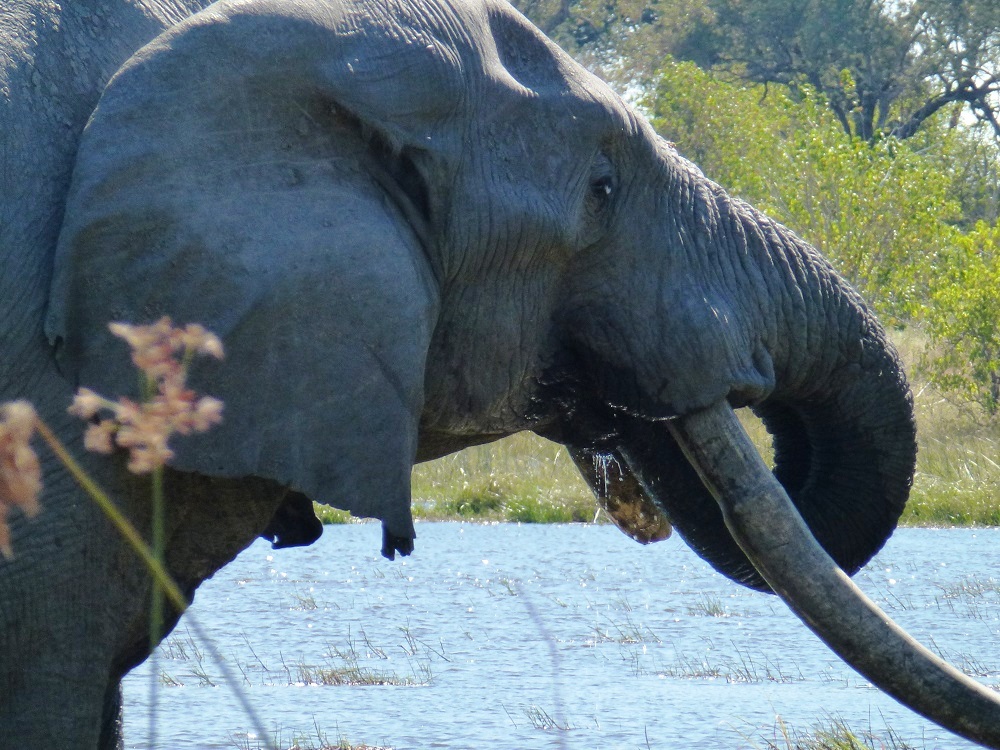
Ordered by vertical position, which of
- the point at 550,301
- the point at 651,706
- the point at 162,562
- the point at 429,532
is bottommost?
the point at 429,532

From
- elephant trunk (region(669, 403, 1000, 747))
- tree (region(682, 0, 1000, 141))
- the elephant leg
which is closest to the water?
the elephant leg

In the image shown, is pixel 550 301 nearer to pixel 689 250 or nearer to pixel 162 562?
pixel 689 250

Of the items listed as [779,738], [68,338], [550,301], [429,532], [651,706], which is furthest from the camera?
[429,532]

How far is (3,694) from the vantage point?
120 inches

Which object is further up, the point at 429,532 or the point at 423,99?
the point at 423,99

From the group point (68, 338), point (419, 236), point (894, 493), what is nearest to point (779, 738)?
point (894, 493)

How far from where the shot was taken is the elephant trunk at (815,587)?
3.25m

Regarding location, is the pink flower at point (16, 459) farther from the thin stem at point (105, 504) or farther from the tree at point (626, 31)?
the tree at point (626, 31)

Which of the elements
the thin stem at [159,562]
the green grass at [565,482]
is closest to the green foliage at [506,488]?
the green grass at [565,482]

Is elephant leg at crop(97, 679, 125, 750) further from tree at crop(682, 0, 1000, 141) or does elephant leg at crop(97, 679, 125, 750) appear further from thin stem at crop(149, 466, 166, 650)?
tree at crop(682, 0, 1000, 141)

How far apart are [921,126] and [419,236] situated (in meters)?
35.1

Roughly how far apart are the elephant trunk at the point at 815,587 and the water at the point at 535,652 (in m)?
1.52

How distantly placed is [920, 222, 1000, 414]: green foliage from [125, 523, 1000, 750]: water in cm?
536

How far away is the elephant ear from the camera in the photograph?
9.61 feet
